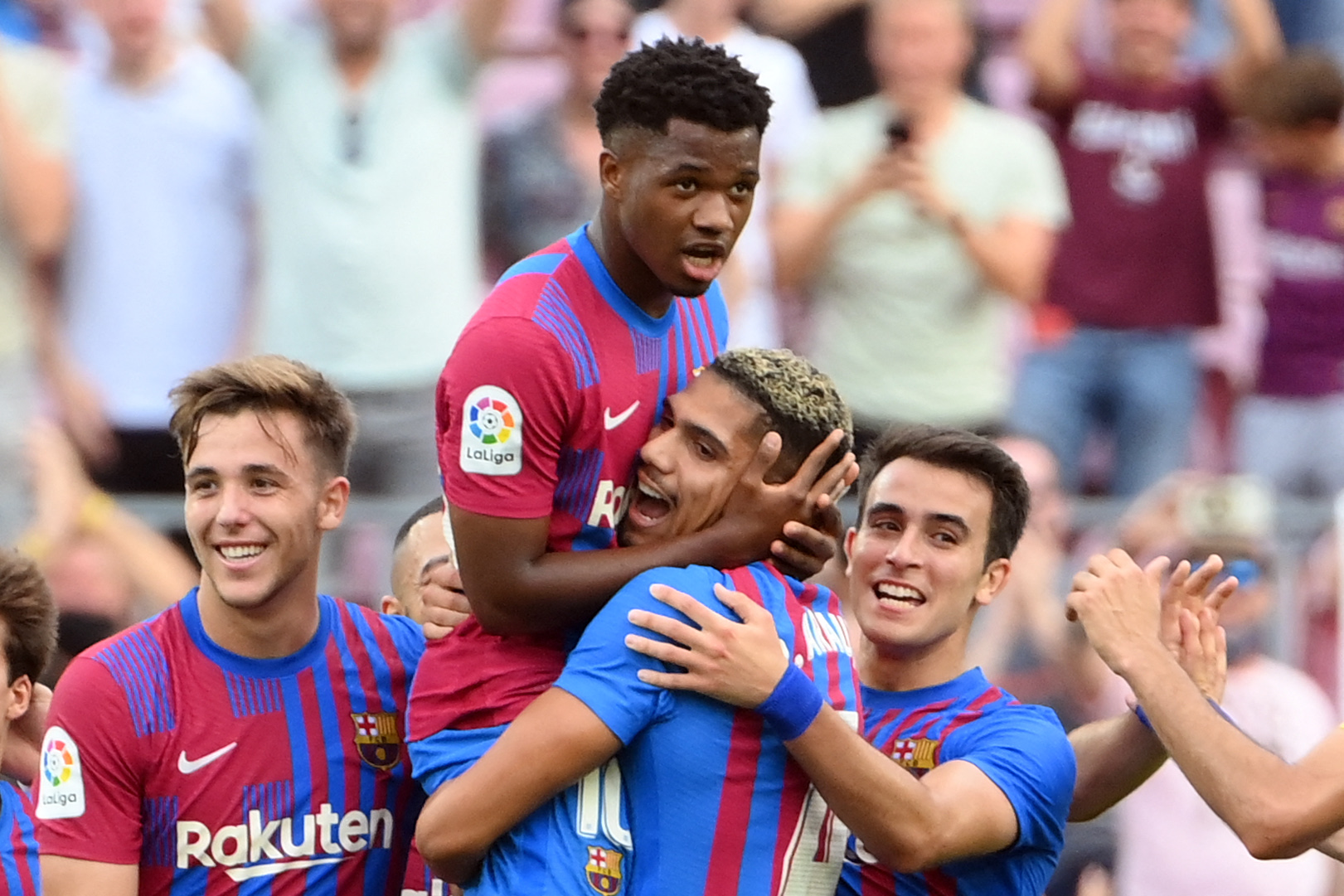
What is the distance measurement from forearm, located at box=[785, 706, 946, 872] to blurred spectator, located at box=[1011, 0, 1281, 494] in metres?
3.95

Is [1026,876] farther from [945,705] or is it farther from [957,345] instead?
[957,345]

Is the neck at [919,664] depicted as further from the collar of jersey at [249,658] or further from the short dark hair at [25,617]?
the short dark hair at [25,617]

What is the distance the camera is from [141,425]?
24.1 ft

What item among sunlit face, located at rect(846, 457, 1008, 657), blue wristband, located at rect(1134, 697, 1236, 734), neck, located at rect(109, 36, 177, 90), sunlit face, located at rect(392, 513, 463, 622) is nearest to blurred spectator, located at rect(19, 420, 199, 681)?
neck, located at rect(109, 36, 177, 90)

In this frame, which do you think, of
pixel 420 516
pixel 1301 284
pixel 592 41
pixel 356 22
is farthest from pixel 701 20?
pixel 420 516

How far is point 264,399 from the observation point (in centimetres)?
425

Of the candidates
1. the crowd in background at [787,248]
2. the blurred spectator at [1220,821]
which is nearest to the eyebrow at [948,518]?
the blurred spectator at [1220,821]

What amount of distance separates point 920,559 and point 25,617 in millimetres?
1902

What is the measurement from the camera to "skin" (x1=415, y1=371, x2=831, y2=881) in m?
3.61

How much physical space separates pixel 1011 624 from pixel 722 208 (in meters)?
3.77

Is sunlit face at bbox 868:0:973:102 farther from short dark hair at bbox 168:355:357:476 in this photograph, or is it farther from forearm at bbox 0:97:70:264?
short dark hair at bbox 168:355:357:476

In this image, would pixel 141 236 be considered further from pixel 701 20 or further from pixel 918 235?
pixel 918 235

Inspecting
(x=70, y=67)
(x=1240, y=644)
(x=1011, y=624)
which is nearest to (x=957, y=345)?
(x=1011, y=624)

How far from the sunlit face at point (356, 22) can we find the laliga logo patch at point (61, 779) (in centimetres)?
384
